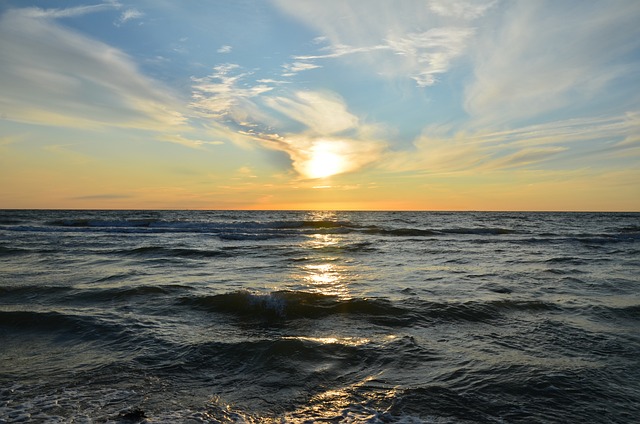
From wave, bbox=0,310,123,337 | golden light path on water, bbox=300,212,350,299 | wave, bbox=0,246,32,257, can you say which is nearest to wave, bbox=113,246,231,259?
wave, bbox=0,246,32,257

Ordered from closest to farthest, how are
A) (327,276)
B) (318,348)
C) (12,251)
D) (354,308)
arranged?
(318,348), (354,308), (327,276), (12,251)

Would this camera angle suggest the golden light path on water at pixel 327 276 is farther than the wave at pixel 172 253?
No

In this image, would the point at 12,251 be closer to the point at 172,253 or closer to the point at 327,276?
the point at 172,253

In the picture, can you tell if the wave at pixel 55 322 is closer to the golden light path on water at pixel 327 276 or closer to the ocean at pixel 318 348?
the ocean at pixel 318 348

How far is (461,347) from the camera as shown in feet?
22.0

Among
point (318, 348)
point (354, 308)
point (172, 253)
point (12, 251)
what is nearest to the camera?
point (318, 348)

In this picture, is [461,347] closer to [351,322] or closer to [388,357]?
[388,357]

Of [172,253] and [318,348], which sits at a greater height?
[318,348]

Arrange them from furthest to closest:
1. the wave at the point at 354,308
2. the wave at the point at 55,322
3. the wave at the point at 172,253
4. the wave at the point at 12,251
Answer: the wave at the point at 172,253 < the wave at the point at 12,251 < the wave at the point at 354,308 < the wave at the point at 55,322

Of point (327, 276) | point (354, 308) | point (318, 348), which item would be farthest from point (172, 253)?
point (318, 348)

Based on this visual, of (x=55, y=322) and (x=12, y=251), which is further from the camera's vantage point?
(x=12, y=251)

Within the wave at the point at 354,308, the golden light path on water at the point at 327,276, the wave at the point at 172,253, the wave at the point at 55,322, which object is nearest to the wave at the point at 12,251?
the wave at the point at 172,253

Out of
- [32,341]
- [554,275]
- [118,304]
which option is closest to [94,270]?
[118,304]

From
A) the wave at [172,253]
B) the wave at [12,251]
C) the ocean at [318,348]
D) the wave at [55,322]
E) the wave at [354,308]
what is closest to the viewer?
the ocean at [318,348]
